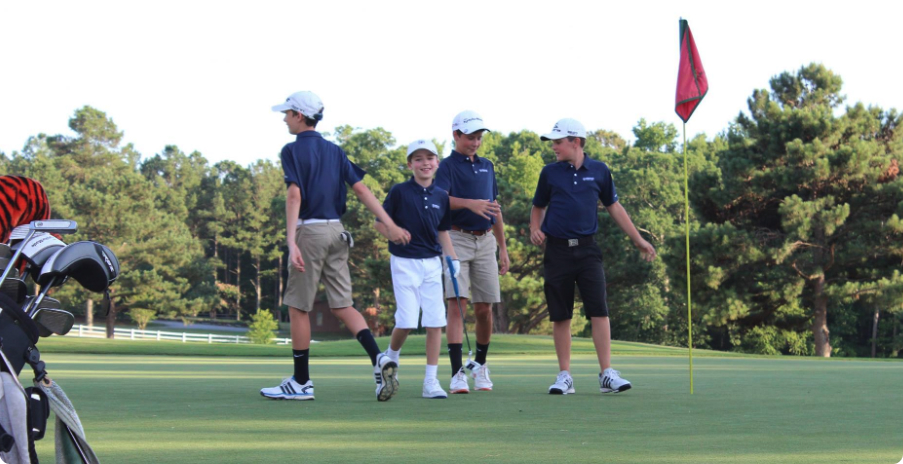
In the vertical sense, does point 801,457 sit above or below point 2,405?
below

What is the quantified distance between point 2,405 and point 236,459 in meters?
1.21

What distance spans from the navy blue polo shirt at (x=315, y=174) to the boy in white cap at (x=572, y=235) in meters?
1.54

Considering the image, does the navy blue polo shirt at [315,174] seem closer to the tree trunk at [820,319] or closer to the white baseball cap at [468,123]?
the white baseball cap at [468,123]

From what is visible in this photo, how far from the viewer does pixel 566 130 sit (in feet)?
24.0

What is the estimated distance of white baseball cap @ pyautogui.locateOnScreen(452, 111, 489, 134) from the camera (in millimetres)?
7656

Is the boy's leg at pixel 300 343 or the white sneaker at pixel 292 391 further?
the boy's leg at pixel 300 343

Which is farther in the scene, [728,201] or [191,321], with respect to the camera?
[191,321]

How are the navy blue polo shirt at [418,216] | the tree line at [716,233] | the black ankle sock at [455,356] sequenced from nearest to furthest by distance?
the navy blue polo shirt at [418,216], the black ankle sock at [455,356], the tree line at [716,233]

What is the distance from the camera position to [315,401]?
6.40 meters

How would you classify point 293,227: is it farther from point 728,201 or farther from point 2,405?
point 728,201

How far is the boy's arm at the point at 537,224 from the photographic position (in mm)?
7384

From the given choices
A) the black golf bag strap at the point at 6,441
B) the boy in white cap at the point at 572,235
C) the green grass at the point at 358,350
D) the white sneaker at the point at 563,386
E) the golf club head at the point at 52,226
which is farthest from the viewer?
the green grass at the point at 358,350

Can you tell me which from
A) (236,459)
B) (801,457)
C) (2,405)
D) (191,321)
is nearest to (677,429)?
(801,457)

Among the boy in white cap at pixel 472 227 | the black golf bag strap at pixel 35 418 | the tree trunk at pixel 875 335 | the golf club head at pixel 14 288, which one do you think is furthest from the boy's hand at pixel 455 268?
the tree trunk at pixel 875 335
